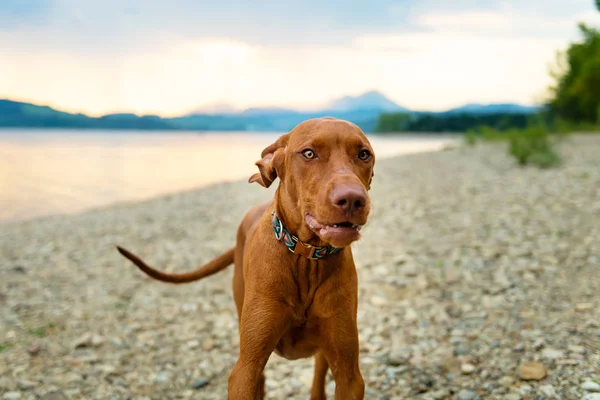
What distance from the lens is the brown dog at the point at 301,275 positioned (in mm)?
2723

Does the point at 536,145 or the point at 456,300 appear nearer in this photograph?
the point at 456,300

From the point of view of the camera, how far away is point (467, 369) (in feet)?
15.0

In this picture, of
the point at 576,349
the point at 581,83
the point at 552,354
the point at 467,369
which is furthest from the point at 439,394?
the point at 581,83

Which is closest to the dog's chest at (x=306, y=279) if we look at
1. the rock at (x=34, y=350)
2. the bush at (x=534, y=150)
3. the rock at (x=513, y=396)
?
the rock at (x=513, y=396)

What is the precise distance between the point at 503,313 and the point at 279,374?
2530mm

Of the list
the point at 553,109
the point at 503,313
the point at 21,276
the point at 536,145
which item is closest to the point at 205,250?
the point at 21,276

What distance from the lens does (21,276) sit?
8.16m

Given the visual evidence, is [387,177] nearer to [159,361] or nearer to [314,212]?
[159,361]

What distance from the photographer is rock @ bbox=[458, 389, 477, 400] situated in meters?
4.17

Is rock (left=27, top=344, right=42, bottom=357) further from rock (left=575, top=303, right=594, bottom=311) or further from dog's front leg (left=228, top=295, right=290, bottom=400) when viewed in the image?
rock (left=575, top=303, right=594, bottom=311)

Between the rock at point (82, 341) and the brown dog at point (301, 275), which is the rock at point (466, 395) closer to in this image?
the brown dog at point (301, 275)

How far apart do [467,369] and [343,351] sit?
2.14 m

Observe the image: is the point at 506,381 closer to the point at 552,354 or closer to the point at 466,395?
the point at 466,395

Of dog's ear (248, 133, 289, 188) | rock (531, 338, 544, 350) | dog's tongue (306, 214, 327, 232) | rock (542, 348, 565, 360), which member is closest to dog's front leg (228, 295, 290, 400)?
dog's tongue (306, 214, 327, 232)
